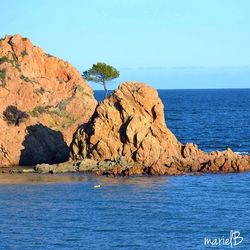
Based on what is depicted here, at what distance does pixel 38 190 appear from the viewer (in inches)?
2793

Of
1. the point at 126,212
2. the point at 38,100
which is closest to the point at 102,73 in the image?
the point at 38,100

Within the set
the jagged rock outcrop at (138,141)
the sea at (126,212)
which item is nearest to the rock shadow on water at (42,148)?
the jagged rock outcrop at (138,141)

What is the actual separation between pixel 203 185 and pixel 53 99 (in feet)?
107

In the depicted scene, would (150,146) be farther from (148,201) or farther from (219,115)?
(219,115)

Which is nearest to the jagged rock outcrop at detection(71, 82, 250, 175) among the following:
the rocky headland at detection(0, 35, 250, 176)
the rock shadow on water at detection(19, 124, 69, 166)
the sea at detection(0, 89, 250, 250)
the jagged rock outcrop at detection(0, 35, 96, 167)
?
the rocky headland at detection(0, 35, 250, 176)

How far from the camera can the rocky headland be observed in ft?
274

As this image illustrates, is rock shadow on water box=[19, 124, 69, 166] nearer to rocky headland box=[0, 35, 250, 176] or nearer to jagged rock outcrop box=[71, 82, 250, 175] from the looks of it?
rocky headland box=[0, 35, 250, 176]

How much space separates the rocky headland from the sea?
3759mm

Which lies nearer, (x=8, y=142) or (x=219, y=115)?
(x=8, y=142)

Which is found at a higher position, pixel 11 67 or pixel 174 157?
pixel 11 67

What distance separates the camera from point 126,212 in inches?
2365

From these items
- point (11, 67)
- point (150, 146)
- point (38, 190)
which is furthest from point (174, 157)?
point (11, 67)

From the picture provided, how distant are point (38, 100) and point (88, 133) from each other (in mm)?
13496

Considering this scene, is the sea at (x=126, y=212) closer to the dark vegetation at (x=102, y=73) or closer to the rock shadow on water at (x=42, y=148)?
the rock shadow on water at (x=42, y=148)
